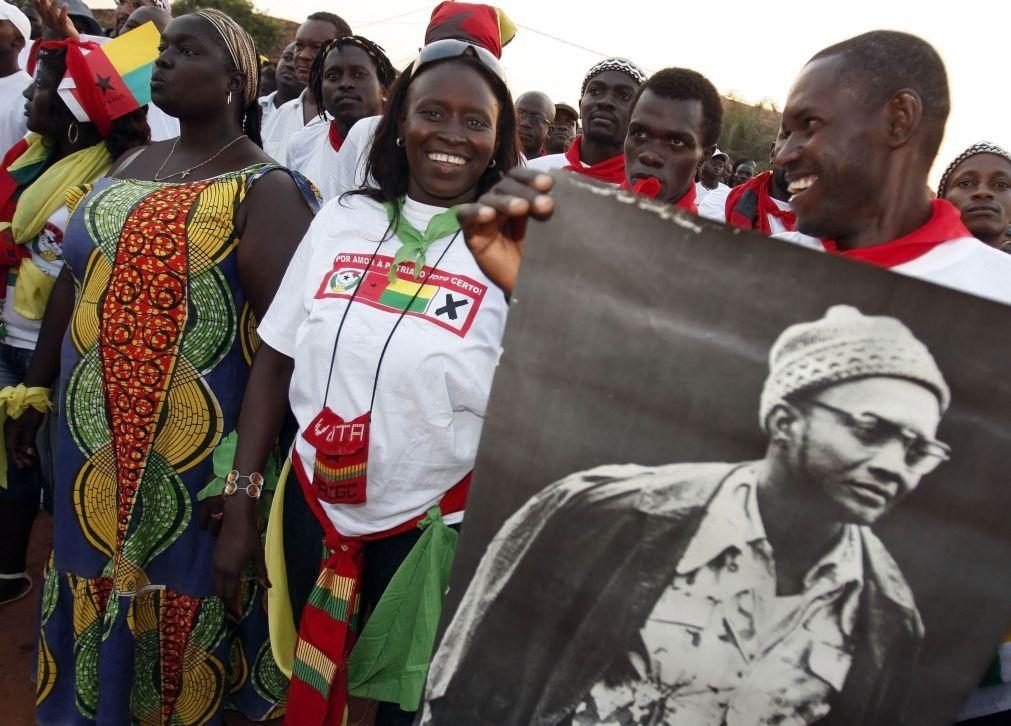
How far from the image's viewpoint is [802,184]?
129 cm

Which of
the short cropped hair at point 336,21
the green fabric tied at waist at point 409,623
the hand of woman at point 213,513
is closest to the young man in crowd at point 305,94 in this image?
the short cropped hair at point 336,21

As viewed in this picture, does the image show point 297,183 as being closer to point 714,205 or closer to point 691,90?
point 691,90

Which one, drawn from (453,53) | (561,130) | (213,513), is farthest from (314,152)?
(561,130)

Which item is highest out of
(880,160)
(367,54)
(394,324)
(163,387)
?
(367,54)

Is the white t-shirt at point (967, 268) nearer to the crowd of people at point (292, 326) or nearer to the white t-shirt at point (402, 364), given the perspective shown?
the crowd of people at point (292, 326)

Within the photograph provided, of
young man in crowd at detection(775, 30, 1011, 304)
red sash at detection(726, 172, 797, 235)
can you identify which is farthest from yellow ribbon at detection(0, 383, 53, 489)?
red sash at detection(726, 172, 797, 235)

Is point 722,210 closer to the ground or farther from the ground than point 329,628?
Result: farther from the ground

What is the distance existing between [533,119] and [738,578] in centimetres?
570

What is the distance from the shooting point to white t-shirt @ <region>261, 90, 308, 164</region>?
189 inches

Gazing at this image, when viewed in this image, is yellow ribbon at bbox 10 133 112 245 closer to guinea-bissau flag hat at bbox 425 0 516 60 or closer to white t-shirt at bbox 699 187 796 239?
guinea-bissau flag hat at bbox 425 0 516 60

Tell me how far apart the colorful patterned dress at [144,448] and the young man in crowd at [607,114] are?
1675mm

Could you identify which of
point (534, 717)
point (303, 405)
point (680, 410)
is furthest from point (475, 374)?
point (534, 717)

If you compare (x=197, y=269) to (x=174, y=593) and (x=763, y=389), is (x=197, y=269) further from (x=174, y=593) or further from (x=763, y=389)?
(x=763, y=389)

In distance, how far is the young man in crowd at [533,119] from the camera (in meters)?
6.35
